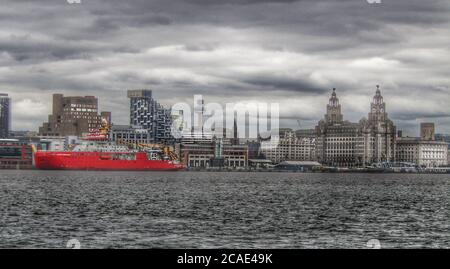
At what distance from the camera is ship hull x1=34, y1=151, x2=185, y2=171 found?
143m

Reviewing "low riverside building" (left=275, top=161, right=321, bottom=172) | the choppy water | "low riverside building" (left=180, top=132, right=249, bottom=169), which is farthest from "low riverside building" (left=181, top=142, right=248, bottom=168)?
the choppy water

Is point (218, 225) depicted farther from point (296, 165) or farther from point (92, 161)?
point (296, 165)

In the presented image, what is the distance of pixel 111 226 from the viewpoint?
92.7 ft

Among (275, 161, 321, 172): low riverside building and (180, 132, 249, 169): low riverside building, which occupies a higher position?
(180, 132, 249, 169): low riverside building

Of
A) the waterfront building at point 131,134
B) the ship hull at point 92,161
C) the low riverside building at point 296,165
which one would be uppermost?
the waterfront building at point 131,134

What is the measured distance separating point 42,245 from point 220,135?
164223 mm

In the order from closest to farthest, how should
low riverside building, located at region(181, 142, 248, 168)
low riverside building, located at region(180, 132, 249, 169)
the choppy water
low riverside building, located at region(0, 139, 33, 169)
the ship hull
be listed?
the choppy water, the ship hull, low riverside building, located at region(0, 139, 33, 169), low riverside building, located at region(180, 132, 249, 169), low riverside building, located at region(181, 142, 248, 168)

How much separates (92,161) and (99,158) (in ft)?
5.00

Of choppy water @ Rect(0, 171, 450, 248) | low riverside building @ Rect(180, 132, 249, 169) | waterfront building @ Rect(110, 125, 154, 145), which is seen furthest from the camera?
low riverside building @ Rect(180, 132, 249, 169)

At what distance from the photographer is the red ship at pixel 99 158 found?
471ft

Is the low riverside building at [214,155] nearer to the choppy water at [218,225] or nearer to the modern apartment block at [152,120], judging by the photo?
the modern apartment block at [152,120]

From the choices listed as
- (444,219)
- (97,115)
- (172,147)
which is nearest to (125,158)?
(97,115)

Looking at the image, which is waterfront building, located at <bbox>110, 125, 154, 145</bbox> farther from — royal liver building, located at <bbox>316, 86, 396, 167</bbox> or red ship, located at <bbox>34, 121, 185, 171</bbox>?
royal liver building, located at <bbox>316, 86, 396, 167</bbox>

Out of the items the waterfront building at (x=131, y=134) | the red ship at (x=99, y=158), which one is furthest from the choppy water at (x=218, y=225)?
the waterfront building at (x=131, y=134)
